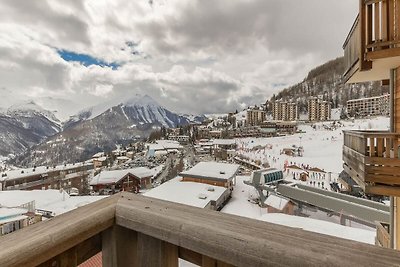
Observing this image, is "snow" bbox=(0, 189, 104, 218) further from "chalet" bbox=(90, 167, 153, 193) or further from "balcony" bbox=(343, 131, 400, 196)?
"balcony" bbox=(343, 131, 400, 196)

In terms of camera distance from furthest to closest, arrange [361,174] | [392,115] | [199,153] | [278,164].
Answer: [199,153]
[278,164]
[392,115]
[361,174]

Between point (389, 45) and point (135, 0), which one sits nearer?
point (389, 45)

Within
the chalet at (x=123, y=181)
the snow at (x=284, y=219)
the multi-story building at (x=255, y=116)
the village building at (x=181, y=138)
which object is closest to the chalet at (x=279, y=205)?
the snow at (x=284, y=219)

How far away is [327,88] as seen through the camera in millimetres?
92688

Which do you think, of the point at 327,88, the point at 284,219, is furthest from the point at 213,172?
the point at 327,88

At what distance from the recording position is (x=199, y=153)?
165 ft

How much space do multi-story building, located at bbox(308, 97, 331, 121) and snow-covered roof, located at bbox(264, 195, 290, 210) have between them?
65.5m

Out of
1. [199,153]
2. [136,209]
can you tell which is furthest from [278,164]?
[136,209]

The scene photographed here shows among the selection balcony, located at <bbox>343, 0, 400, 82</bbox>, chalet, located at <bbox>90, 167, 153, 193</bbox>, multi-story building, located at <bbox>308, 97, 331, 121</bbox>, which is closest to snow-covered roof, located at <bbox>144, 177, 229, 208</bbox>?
chalet, located at <bbox>90, 167, 153, 193</bbox>

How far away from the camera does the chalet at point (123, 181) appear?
2792 centimetres

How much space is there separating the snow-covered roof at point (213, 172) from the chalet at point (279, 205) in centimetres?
632

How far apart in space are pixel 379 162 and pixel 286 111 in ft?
275

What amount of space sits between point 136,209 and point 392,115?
4.60 meters

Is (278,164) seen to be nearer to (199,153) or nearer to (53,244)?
(199,153)
